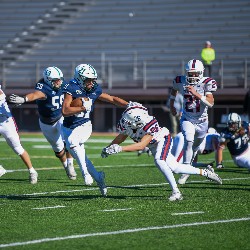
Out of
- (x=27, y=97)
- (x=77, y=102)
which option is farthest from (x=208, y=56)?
(x=77, y=102)

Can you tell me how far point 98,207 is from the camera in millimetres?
8078

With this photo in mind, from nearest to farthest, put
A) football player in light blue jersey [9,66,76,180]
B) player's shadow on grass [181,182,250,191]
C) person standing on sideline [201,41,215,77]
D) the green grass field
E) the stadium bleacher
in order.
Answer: the green grass field
player's shadow on grass [181,182,250,191]
football player in light blue jersey [9,66,76,180]
person standing on sideline [201,41,215,77]
the stadium bleacher

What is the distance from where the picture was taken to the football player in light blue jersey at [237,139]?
11.4 metres

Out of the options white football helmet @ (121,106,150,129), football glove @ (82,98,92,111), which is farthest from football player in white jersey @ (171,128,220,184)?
white football helmet @ (121,106,150,129)

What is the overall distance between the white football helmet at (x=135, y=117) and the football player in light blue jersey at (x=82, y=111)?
0.83 meters

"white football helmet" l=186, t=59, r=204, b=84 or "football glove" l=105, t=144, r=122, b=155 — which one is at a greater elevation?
"white football helmet" l=186, t=59, r=204, b=84

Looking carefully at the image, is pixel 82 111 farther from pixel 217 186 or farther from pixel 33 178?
pixel 217 186

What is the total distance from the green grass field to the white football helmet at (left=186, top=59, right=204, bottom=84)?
1.35 m

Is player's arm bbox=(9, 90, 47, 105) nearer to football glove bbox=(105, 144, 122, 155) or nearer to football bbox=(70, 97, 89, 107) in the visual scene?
football bbox=(70, 97, 89, 107)

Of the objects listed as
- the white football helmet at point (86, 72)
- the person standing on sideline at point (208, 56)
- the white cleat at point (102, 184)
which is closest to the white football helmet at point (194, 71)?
the white football helmet at point (86, 72)

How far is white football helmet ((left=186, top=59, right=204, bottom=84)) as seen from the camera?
10500mm

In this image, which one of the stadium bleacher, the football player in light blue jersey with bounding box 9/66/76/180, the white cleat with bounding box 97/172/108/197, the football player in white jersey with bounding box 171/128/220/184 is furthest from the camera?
the stadium bleacher

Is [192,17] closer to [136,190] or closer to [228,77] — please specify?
[228,77]

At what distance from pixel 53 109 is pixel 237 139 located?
2.70 metres
